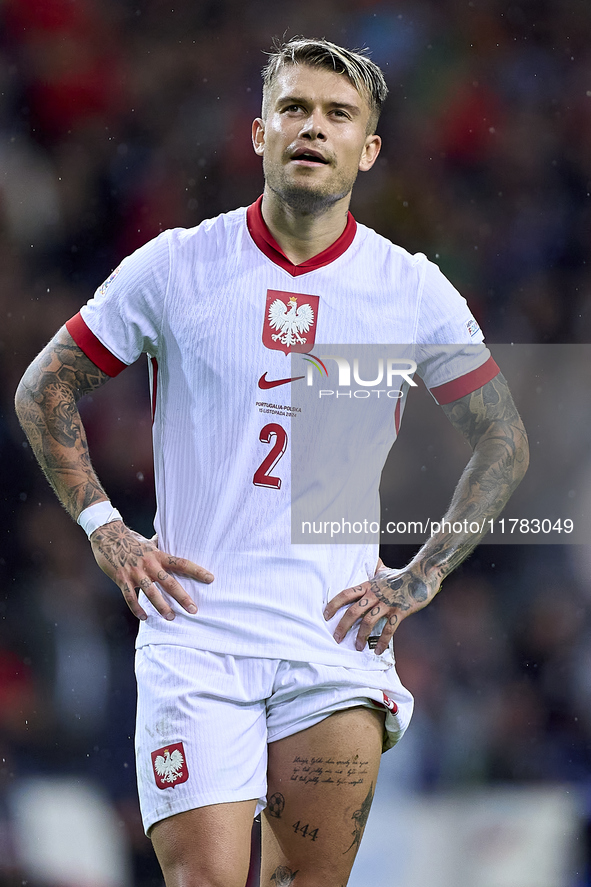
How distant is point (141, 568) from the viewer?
77.7 inches

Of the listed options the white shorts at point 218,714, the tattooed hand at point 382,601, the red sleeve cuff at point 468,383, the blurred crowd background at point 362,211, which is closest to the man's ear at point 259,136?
the red sleeve cuff at point 468,383

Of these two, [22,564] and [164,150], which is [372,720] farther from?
[164,150]

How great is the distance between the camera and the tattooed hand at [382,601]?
197cm

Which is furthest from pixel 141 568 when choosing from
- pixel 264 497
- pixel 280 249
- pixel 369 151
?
pixel 369 151

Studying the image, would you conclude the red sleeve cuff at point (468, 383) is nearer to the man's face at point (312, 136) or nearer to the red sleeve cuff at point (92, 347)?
the man's face at point (312, 136)

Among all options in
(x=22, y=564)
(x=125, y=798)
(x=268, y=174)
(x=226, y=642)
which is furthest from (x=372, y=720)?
(x=22, y=564)

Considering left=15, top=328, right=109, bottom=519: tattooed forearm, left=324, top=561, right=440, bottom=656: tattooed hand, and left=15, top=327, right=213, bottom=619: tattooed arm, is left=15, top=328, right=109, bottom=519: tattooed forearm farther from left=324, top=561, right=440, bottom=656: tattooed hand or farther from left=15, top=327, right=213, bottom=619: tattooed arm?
left=324, top=561, right=440, bottom=656: tattooed hand

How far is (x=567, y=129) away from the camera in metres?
3.53

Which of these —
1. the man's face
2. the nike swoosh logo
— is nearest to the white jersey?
the nike swoosh logo

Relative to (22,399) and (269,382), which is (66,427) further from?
(269,382)

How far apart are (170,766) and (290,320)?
0.89m

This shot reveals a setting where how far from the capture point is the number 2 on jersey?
1.96m

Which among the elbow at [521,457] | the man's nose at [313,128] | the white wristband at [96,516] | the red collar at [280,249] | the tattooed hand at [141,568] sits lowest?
the tattooed hand at [141,568]

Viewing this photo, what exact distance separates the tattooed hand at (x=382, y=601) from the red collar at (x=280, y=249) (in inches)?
25.6
